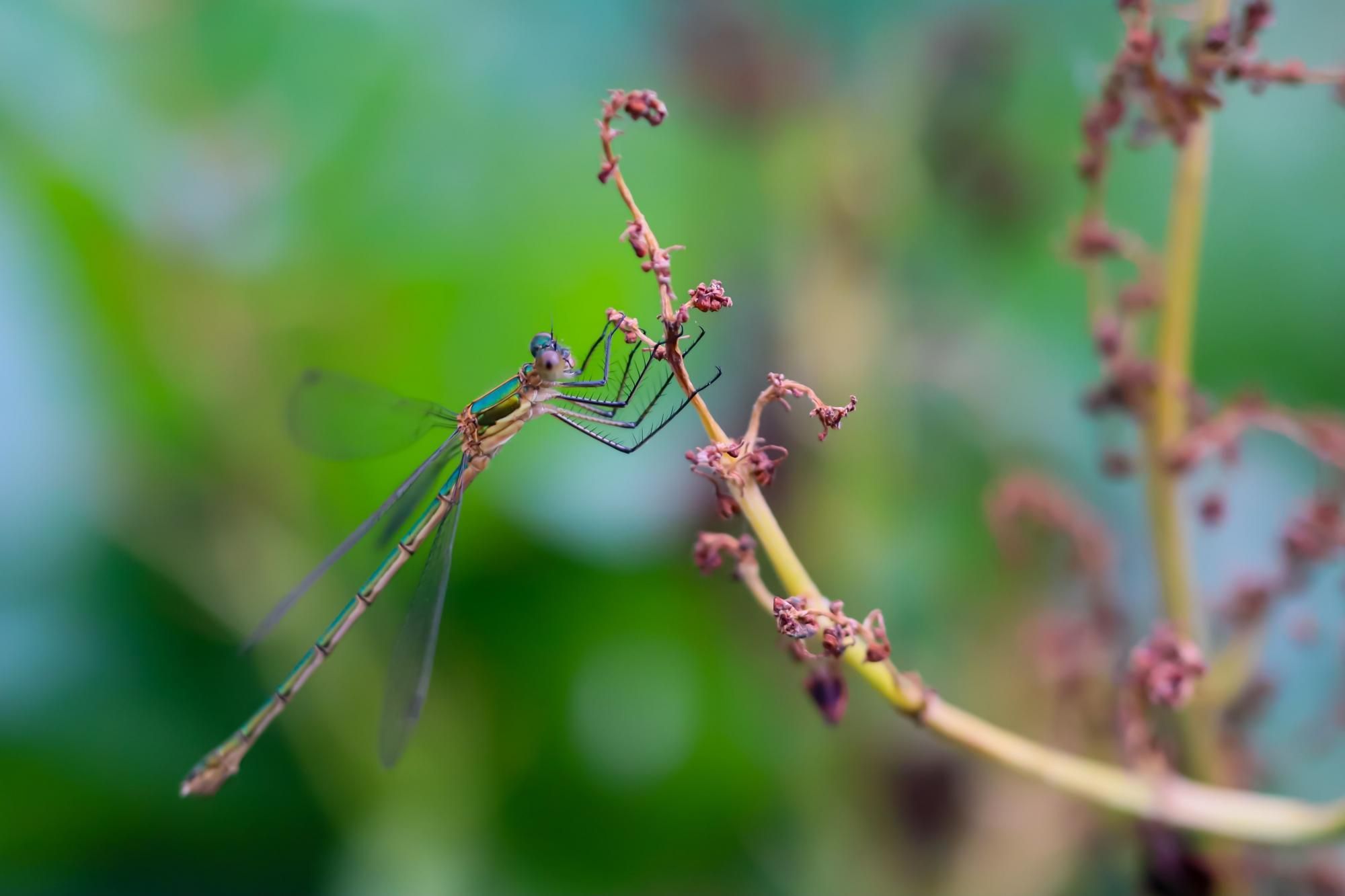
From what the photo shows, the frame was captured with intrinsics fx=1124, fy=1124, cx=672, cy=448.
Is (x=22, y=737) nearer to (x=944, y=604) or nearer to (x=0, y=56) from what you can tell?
(x=0, y=56)

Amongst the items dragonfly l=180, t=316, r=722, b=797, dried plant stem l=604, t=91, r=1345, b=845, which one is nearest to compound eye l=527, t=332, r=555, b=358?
dragonfly l=180, t=316, r=722, b=797

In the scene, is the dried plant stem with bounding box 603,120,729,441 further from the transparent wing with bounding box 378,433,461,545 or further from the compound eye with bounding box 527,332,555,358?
the transparent wing with bounding box 378,433,461,545

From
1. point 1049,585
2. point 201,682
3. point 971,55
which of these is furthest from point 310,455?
point 971,55

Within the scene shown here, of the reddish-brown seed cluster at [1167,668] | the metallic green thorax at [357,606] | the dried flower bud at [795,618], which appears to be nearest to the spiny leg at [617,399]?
the metallic green thorax at [357,606]

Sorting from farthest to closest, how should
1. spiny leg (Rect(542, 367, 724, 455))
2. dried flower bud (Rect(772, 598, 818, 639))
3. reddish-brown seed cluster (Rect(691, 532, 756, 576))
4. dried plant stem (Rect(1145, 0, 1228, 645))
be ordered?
spiny leg (Rect(542, 367, 724, 455)) → dried plant stem (Rect(1145, 0, 1228, 645)) → reddish-brown seed cluster (Rect(691, 532, 756, 576)) → dried flower bud (Rect(772, 598, 818, 639))

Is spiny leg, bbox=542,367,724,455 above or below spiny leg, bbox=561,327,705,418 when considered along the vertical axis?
A: below

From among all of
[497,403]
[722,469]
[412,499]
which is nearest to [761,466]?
[722,469]

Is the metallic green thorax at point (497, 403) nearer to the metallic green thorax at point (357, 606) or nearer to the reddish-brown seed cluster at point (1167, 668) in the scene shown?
the metallic green thorax at point (357, 606)

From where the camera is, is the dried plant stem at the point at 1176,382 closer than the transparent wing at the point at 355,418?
Yes
